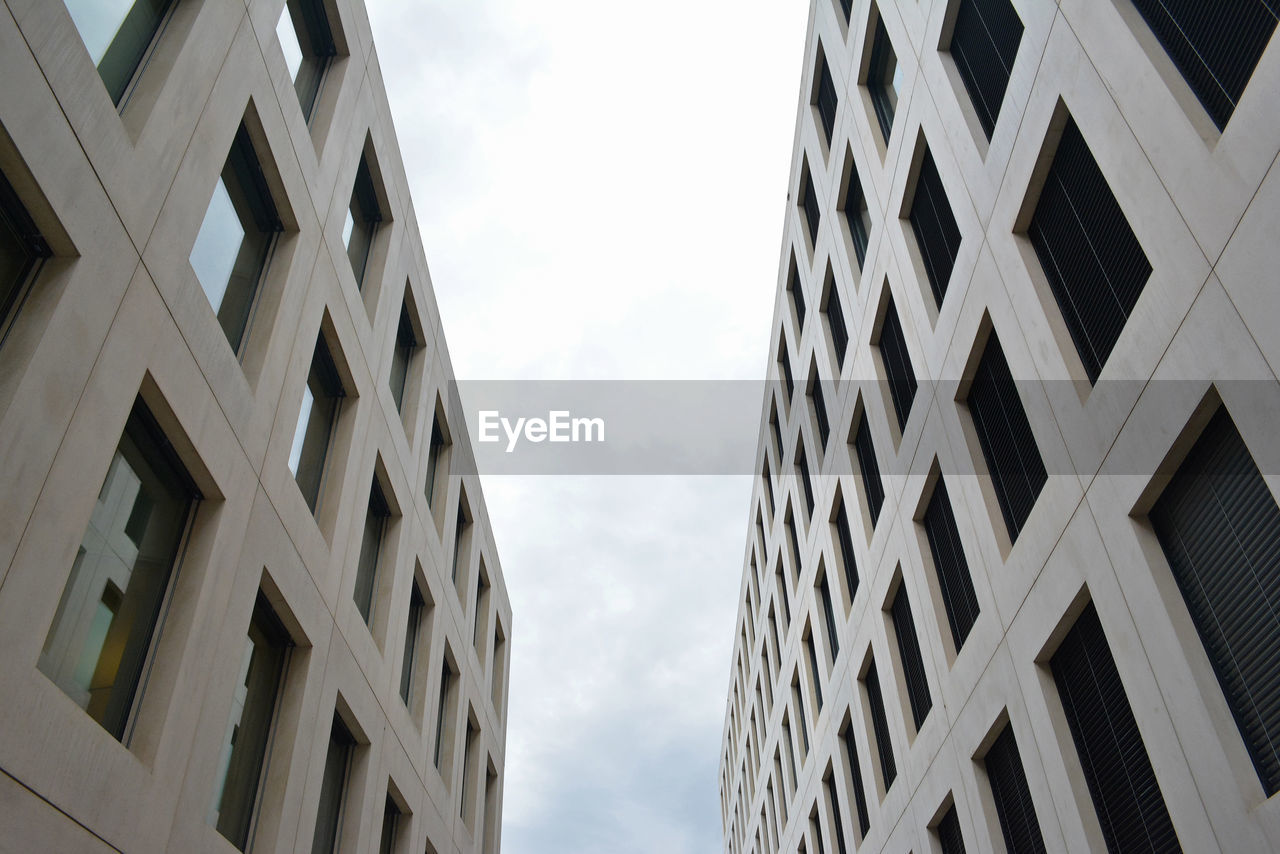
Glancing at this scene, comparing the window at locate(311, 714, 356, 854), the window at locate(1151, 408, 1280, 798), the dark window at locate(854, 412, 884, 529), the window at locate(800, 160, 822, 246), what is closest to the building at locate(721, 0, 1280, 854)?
the window at locate(1151, 408, 1280, 798)

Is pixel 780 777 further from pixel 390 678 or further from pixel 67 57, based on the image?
pixel 67 57

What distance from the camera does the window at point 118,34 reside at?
32.0 ft

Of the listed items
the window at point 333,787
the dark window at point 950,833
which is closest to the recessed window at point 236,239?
the window at point 333,787

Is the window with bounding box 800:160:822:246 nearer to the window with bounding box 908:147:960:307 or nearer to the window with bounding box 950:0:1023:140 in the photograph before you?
the window with bounding box 908:147:960:307

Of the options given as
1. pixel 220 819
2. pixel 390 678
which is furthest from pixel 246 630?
pixel 390 678

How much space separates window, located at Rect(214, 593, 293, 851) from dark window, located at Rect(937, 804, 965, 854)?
12838mm

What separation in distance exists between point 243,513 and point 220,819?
390 centimetres

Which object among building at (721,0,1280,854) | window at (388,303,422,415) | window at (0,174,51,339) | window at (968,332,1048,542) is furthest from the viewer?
window at (388,303,422,415)

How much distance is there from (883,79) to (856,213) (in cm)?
354

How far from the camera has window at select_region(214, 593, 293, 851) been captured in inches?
471

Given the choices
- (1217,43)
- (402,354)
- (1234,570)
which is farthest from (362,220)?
(1234,570)

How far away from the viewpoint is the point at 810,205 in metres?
29.0

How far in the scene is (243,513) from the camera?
12.4 m

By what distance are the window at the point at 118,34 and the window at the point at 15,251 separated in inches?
86.5
